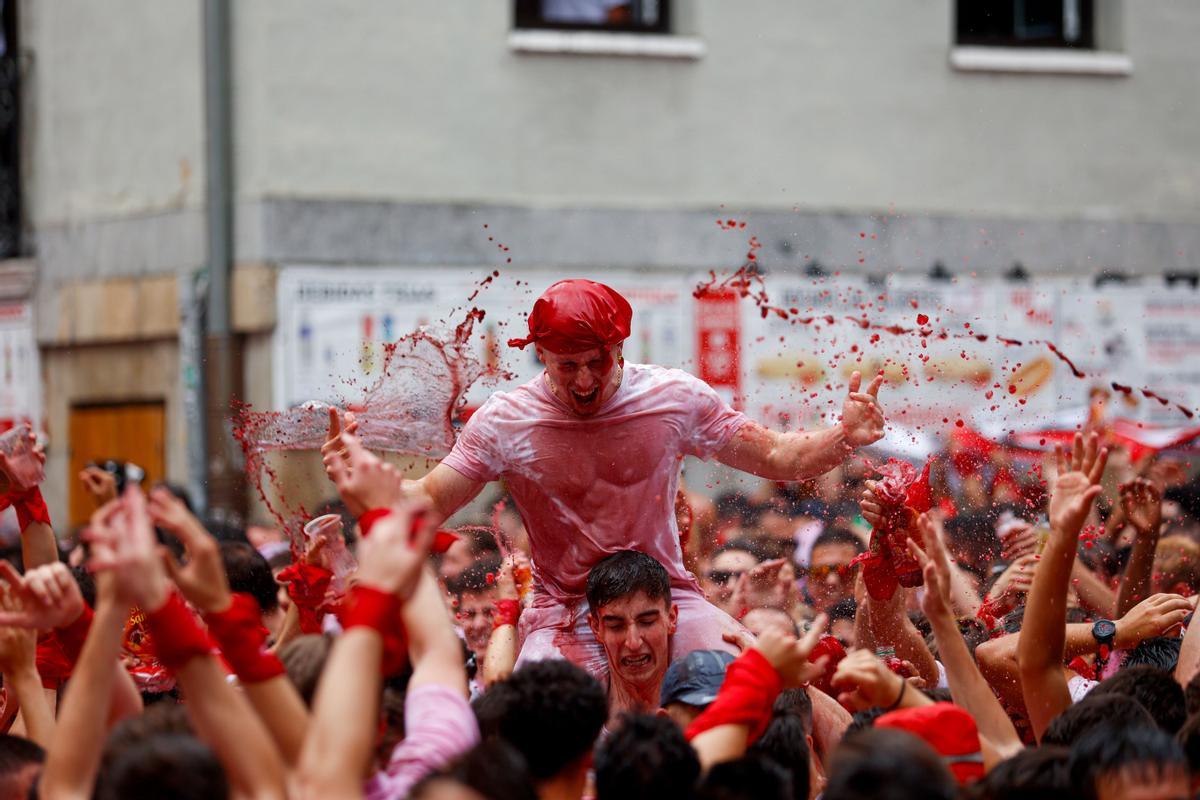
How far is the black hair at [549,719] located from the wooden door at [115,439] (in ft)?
31.4

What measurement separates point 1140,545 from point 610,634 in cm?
199

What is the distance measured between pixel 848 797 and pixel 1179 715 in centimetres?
150

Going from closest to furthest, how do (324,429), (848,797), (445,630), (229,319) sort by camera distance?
(848,797) → (445,630) → (324,429) → (229,319)

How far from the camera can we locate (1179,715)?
4344 millimetres

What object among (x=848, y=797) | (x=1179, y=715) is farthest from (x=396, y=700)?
(x=1179, y=715)

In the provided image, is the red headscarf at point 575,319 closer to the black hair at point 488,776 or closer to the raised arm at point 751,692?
the raised arm at point 751,692

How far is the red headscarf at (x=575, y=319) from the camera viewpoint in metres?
5.23

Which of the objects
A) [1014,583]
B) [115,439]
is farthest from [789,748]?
[115,439]

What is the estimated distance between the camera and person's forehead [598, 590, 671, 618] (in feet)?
17.0

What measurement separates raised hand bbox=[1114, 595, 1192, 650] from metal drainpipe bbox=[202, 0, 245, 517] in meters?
7.95

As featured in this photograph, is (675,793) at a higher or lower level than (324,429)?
lower

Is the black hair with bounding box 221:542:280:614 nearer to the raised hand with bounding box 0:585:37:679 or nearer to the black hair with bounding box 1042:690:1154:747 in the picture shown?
the raised hand with bounding box 0:585:37:679

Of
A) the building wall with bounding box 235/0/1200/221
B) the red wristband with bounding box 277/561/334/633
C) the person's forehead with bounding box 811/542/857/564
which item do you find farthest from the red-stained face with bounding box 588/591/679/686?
the building wall with bounding box 235/0/1200/221

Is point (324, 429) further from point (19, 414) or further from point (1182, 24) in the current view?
point (1182, 24)
